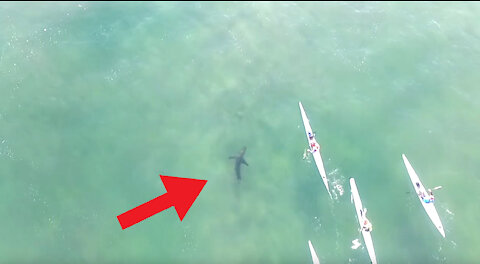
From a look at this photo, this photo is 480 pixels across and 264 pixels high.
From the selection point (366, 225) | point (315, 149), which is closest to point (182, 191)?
point (315, 149)

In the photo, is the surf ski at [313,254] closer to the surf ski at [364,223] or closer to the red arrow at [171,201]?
the surf ski at [364,223]

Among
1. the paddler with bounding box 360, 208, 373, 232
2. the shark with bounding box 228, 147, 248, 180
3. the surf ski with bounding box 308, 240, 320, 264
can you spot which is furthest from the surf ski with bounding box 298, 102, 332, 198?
the shark with bounding box 228, 147, 248, 180

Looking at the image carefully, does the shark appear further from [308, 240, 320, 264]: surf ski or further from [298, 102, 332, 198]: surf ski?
[308, 240, 320, 264]: surf ski

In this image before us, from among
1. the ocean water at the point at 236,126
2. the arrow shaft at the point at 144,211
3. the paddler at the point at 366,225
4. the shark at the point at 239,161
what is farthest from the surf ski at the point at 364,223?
the arrow shaft at the point at 144,211

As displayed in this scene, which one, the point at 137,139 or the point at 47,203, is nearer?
the point at 47,203

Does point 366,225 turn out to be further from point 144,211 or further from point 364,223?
point 144,211

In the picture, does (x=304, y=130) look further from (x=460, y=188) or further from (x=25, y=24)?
(x=25, y=24)

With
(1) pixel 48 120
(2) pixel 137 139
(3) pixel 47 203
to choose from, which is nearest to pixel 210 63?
(2) pixel 137 139
